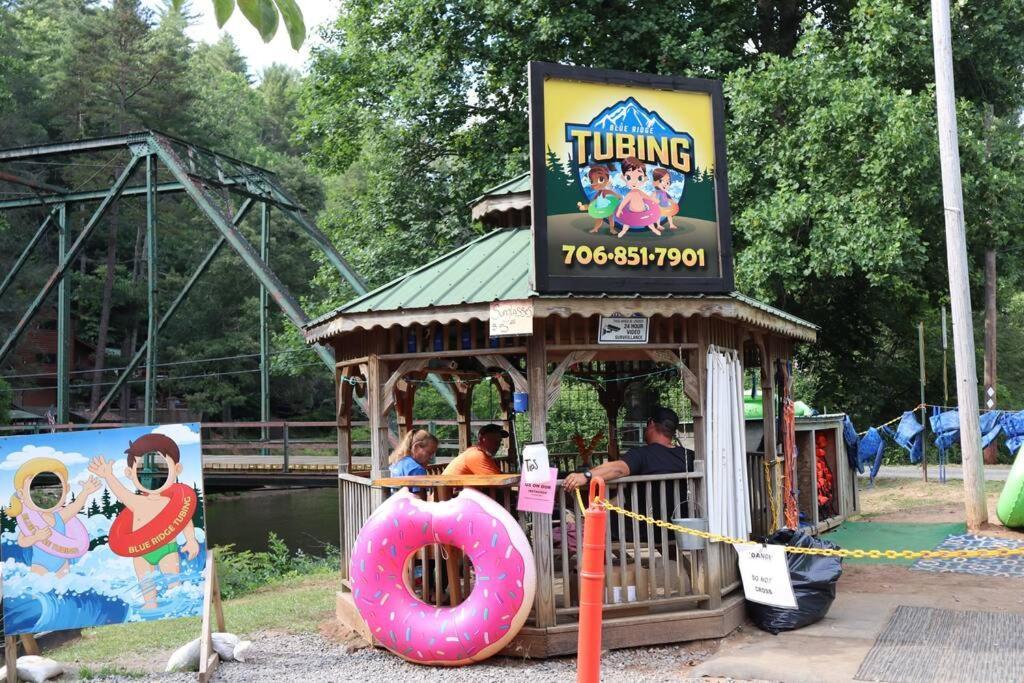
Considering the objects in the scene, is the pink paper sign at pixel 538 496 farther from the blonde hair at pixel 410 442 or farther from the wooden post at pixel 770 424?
the wooden post at pixel 770 424

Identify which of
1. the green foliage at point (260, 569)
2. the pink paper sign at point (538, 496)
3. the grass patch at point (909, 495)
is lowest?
the green foliage at point (260, 569)

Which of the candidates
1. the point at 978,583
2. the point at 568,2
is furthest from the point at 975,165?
the point at 978,583

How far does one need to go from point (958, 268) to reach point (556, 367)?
273 inches

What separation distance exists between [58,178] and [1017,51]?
34.6m

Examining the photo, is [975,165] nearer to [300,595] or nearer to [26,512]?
[300,595]

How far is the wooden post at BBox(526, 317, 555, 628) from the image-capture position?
702 cm

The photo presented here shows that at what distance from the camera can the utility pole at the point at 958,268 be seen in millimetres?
12031

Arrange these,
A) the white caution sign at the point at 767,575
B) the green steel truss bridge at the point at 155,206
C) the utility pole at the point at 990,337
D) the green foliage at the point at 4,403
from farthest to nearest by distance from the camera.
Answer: the green foliage at the point at 4,403
the utility pole at the point at 990,337
the green steel truss bridge at the point at 155,206
the white caution sign at the point at 767,575

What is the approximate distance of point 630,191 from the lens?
7.38m

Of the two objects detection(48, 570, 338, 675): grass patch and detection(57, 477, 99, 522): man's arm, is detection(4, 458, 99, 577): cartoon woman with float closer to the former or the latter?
detection(57, 477, 99, 522): man's arm

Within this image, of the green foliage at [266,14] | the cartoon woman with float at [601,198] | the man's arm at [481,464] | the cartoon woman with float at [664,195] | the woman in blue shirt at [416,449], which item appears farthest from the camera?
the woman in blue shirt at [416,449]

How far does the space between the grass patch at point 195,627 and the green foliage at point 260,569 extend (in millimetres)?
1431

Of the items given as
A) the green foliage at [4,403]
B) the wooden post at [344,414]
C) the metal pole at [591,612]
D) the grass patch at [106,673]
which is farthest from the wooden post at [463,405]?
the green foliage at [4,403]

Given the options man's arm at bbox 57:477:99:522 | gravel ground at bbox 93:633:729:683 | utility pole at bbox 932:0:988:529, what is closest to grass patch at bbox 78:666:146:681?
gravel ground at bbox 93:633:729:683
